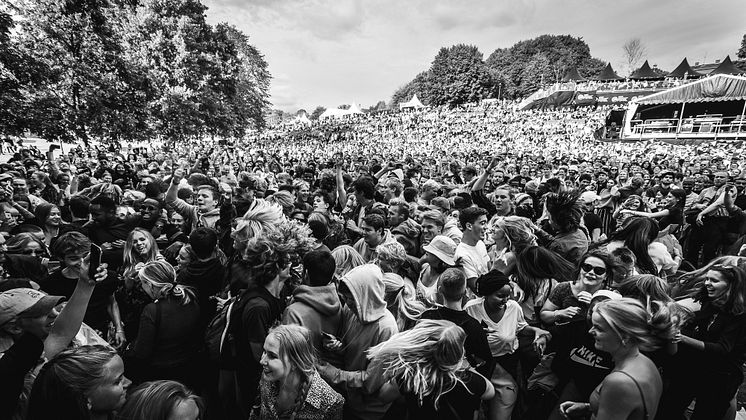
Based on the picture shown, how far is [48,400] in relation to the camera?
144 cm

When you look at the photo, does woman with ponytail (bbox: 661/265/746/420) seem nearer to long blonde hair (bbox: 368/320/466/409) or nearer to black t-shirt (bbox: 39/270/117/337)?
long blonde hair (bbox: 368/320/466/409)

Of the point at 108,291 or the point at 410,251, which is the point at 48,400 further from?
the point at 410,251

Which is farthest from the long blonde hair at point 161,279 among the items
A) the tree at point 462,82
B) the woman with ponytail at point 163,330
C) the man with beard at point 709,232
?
the tree at point 462,82

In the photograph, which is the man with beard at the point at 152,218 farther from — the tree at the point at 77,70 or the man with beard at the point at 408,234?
the tree at the point at 77,70

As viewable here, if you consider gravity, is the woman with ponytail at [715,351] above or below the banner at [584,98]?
below

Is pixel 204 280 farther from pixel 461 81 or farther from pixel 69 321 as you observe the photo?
pixel 461 81

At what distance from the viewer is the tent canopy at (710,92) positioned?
25.4m

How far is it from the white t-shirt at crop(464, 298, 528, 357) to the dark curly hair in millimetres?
1698

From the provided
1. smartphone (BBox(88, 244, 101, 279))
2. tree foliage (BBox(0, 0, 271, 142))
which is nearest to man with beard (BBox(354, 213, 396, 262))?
smartphone (BBox(88, 244, 101, 279))

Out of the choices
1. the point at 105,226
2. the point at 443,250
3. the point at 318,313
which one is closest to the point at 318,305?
the point at 318,313

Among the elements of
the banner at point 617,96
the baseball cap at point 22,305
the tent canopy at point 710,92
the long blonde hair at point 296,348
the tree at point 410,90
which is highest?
the tree at point 410,90

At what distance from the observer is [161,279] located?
2.43 m

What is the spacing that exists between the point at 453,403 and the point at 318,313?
94 centimetres

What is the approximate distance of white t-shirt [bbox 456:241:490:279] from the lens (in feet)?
11.1
